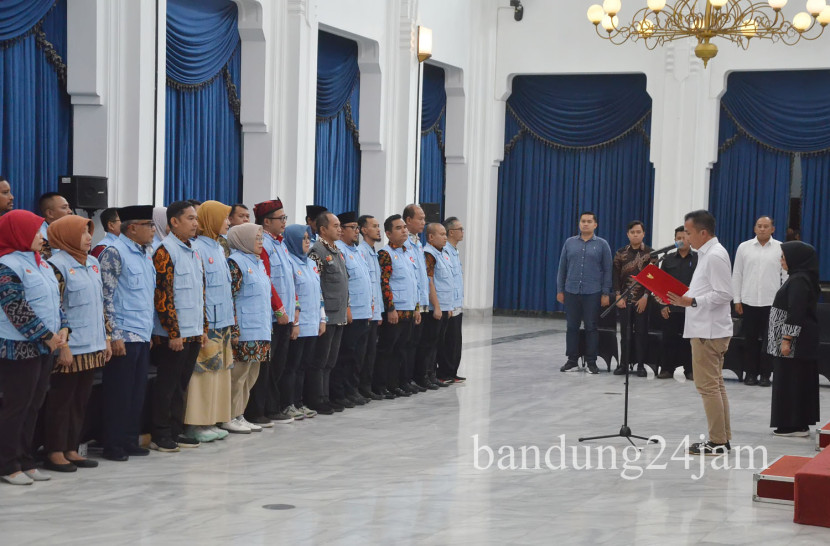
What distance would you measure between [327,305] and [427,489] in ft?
7.42

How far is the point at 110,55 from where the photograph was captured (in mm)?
8523

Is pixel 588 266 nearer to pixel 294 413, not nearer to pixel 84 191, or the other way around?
pixel 294 413

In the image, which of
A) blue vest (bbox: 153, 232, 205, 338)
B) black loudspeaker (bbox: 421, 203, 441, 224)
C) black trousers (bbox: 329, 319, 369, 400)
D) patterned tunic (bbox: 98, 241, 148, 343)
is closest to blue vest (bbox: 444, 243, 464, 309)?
black trousers (bbox: 329, 319, 369, 400)

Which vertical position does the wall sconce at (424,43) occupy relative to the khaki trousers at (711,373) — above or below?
above

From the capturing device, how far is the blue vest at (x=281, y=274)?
6879mm

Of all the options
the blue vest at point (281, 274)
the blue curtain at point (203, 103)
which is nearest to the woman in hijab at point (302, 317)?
the blue vest at point (281, 274)

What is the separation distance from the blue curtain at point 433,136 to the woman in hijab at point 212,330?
7.88 m

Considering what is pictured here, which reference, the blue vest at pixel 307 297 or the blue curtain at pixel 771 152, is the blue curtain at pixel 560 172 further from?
the blue vest at pixel 307 297

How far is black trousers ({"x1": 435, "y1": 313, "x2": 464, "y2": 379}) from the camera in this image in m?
9.03

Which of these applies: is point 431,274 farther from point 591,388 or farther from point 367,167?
point 367,167

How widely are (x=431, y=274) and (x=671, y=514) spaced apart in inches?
155

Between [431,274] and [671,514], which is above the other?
[431,274]

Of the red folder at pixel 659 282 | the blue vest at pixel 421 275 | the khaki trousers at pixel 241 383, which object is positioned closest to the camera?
the red folder at pixel 659 282

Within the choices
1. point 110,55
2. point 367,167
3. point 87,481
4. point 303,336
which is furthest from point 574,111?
point 87,481
